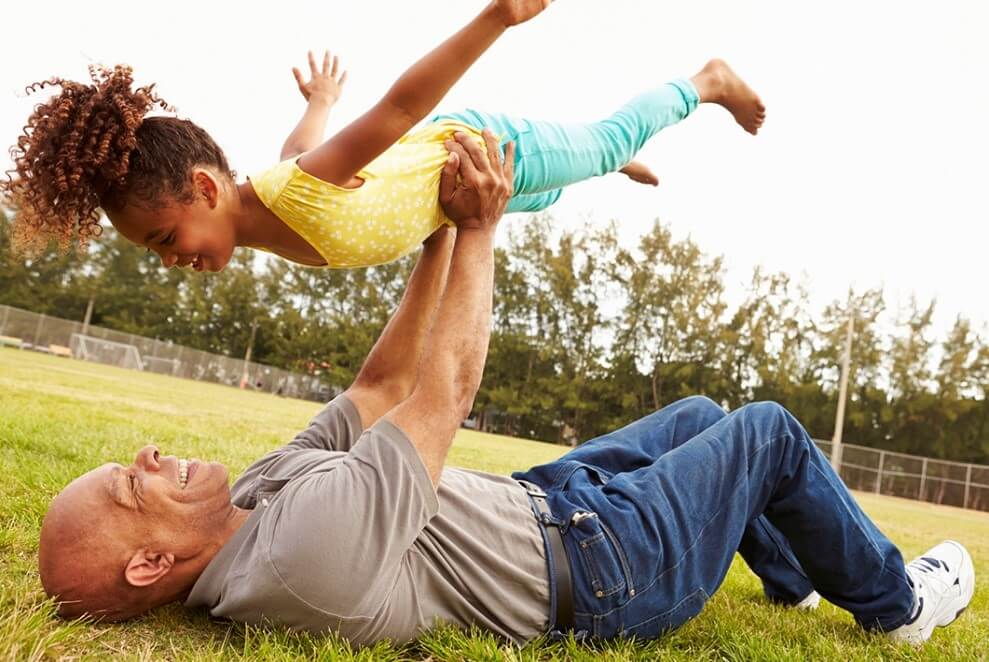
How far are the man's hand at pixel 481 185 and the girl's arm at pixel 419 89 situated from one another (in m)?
0.21

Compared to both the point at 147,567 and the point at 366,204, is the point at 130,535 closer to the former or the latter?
the point at 147,567

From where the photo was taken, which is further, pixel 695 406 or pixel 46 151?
pixel 695 406

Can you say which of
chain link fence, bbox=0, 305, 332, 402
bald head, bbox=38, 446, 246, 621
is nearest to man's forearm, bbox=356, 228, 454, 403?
bald head, bbox=38, 446, 246, 621

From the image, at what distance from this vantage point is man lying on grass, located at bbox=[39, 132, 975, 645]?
1822 millimetres

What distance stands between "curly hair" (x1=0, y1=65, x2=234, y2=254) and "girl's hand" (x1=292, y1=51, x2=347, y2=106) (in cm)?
105

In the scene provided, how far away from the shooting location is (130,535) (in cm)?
192

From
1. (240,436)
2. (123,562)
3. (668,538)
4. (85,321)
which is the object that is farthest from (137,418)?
(85,321)

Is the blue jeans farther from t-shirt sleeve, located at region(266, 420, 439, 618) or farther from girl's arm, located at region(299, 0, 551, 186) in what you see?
girl's arm, located at region(299, 0, 551, 186)

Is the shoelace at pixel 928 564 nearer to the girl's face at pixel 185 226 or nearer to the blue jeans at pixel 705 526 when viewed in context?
the blue jeans at pixel 705 526

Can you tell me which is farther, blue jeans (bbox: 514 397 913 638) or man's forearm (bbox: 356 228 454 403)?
man's forearm (bbox: 356 228 454 403)

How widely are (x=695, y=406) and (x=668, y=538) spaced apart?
91cm

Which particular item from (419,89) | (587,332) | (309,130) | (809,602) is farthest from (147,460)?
(587,332)

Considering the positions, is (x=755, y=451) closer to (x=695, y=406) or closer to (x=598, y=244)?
(x=695, y=406)

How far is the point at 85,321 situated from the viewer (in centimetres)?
4925
